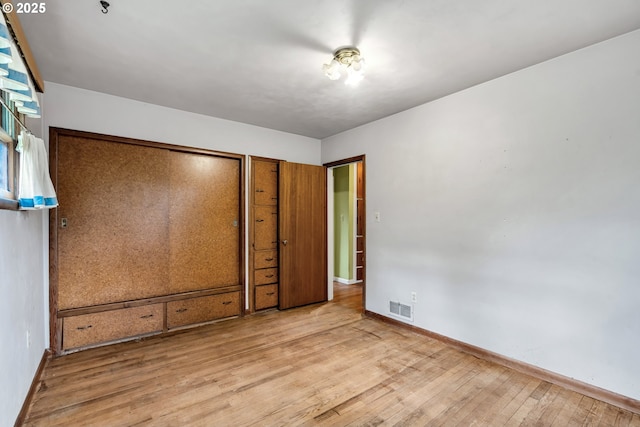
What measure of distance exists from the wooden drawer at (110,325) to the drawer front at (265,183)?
1.73 m

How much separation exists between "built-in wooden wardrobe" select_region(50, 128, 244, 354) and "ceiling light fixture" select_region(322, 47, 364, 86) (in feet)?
6.55

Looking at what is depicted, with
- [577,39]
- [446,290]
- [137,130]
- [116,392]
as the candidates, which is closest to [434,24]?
[577,39]

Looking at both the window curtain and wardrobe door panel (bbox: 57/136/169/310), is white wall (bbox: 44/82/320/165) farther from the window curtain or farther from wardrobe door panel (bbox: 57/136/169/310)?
the window curtain

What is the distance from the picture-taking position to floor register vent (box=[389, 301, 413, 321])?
3254mm

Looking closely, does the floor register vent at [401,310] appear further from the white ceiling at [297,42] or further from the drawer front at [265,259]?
the white ceiling at [297,42]

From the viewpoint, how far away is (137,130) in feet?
10.1

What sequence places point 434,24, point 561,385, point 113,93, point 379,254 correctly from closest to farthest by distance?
point 434,24, point 561,385, point 113,93, point 379,254

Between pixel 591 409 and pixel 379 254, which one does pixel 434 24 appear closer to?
pixel 379 254

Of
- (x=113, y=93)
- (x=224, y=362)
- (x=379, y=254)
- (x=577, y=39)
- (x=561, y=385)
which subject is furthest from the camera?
(x=379, y=254)

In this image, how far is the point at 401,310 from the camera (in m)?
3.35

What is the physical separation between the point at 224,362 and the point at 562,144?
3.31 m

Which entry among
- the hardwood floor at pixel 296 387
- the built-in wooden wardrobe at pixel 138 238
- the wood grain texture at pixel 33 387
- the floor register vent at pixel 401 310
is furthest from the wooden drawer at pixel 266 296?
the wood grain texture at pixel 33 387

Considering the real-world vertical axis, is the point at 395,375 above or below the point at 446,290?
below

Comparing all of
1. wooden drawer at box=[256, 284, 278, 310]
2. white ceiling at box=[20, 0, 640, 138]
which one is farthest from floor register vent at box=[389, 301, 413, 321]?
white ceiling at box=[20, 0, 640, 138]
